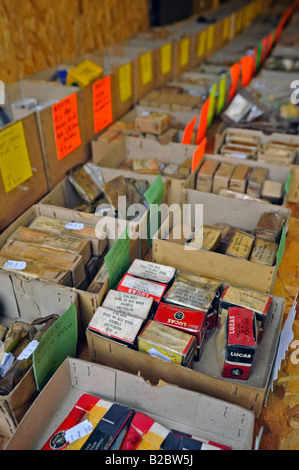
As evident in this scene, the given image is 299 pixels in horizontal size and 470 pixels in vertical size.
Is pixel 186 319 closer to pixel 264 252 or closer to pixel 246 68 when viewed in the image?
pixel 264 252

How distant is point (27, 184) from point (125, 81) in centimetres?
157

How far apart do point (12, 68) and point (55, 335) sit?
8.28ft

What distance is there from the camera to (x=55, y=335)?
5.28 ft

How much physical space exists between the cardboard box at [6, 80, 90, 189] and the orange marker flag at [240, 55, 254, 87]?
93.1 inches

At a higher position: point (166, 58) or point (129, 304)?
point (166, 58)

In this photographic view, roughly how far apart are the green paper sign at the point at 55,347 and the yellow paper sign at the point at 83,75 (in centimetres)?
225

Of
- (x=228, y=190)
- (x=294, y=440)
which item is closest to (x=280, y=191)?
(x=228, y=190)

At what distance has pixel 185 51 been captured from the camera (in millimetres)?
4742

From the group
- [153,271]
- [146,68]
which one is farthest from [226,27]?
[153,271]

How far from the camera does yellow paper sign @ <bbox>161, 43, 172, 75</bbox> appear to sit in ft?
13.7

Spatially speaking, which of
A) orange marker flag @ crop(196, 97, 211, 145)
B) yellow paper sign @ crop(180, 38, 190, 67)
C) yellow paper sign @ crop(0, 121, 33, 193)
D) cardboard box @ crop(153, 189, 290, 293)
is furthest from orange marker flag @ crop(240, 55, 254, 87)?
yellow paper sign @ crop(0, 121, 33, 193)

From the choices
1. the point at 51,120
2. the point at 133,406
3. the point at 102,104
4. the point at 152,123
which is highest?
the point at 51,120

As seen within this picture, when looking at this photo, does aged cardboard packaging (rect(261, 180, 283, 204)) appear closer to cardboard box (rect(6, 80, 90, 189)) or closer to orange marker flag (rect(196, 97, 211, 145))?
orange marker flag (rect(196, 97, 211, 145))

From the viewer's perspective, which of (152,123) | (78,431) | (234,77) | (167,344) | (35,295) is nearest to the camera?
(78,431)
